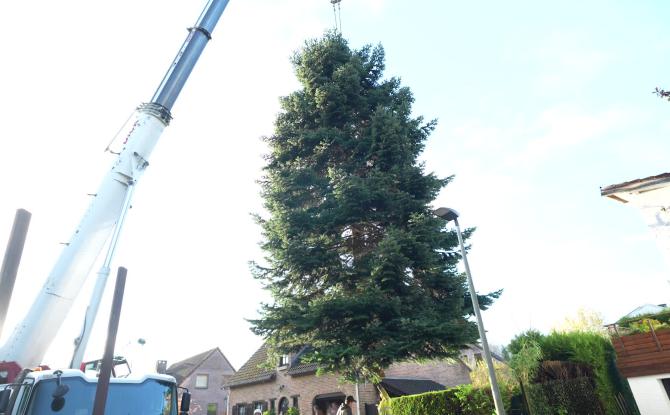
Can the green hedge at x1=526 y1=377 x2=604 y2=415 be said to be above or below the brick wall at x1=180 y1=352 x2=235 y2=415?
below

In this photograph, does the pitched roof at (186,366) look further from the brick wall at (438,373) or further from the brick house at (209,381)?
the brick wall at (438,373)

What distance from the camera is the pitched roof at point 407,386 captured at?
19.1m

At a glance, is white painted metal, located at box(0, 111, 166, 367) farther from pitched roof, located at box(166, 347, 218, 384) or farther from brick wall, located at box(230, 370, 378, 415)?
pitched roof, located at box(166, 347, 218, 384)

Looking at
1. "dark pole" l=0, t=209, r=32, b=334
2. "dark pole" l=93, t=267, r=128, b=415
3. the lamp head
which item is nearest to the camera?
"dark pole" l=93, t=267, r=128, b=415

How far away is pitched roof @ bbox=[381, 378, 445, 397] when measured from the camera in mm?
19125

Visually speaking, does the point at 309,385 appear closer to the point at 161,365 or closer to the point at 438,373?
the point at 438,373

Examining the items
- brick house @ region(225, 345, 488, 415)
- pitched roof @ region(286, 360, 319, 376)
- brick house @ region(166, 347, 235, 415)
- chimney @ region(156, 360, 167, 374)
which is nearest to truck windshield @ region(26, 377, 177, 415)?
brick house @ region(225, 345, 488, 415)

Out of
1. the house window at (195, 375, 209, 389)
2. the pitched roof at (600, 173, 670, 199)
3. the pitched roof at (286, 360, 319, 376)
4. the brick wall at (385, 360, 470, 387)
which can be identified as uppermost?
the pitched roof at (600, 173, 670, 199)

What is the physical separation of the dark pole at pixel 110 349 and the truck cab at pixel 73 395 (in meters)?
0.84

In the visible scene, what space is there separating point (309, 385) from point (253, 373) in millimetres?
5978

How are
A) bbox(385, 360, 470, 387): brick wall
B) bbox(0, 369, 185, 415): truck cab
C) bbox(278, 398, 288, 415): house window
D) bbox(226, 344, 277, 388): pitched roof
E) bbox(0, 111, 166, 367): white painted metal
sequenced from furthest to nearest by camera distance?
bbox(226, 344, 277, 388): pitched roof < bbox(385, 360, 470, 387): brick wall < bbox(278, 398, 288, 415): house window < bbox(0, 111, 166, 367): white painted metal < bbox(0, 369, 185, 415): truck cab

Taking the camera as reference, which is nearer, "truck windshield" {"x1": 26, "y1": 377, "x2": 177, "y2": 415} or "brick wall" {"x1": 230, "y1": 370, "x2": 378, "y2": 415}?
"truck windshield" {"x1": 26, "y1": 377, "x2": 177, "y2": 415}

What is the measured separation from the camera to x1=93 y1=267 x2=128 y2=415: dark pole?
4344mm

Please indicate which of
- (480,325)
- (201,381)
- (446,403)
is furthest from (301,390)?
(201,381)
